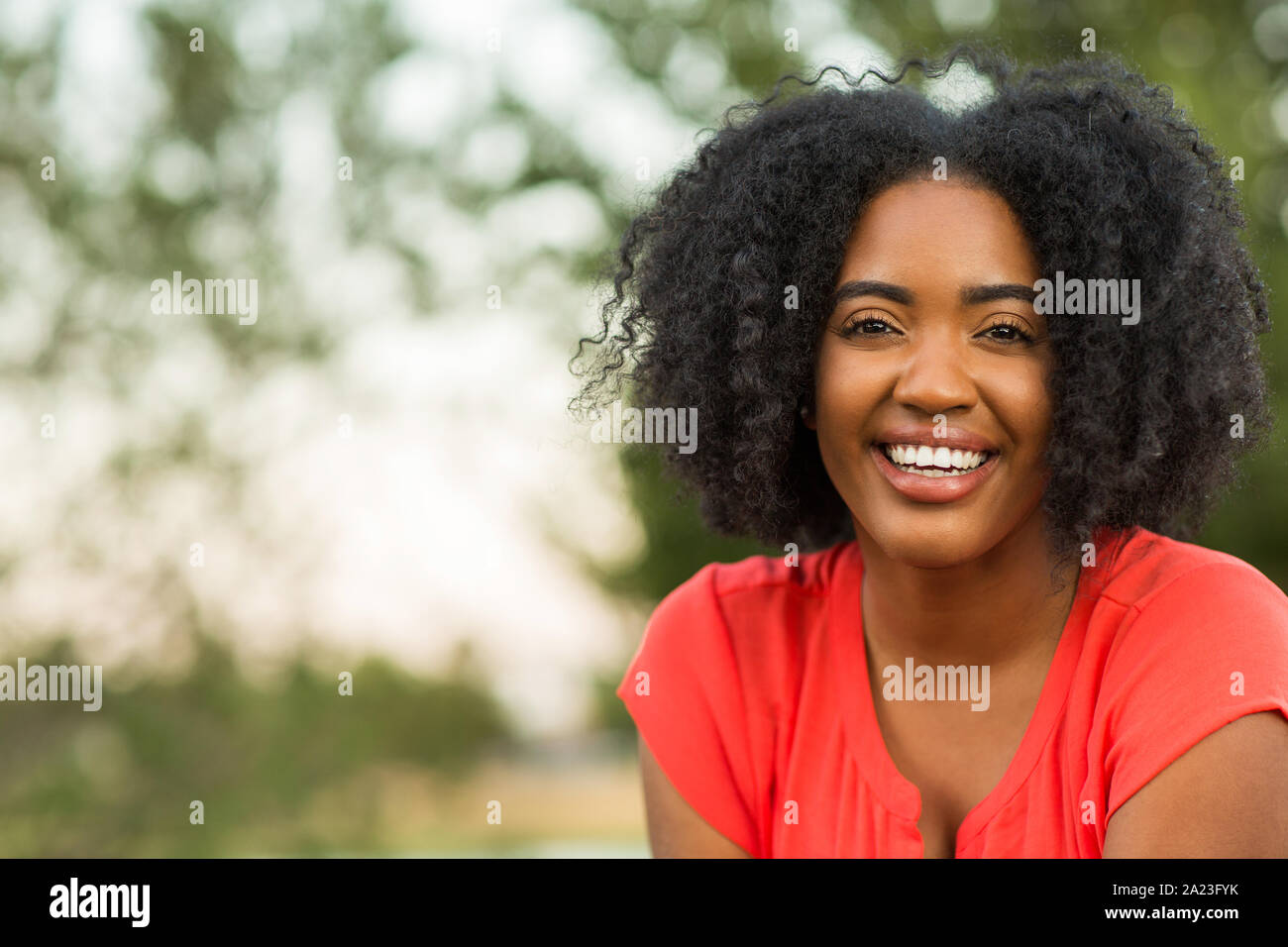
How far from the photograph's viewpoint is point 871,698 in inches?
96.0

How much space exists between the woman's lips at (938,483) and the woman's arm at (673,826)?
81cm

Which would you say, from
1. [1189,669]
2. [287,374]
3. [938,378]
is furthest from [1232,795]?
[287,374]

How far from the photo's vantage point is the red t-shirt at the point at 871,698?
2004mm

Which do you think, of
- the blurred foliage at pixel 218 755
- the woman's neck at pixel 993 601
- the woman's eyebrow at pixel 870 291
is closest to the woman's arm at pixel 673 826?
the woman's neck at pixel 993 601

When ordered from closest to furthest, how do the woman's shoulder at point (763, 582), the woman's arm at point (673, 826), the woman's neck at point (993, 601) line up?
the woman's neck at point (993, 601), the woman's arm at point (673, 826), the woman's shoulder at point (763, 582)

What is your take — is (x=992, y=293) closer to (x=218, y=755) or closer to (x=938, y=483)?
(x=938, y=483)

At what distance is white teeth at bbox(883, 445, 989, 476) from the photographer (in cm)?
216

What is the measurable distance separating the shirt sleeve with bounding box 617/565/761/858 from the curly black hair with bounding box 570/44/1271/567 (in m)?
0.30

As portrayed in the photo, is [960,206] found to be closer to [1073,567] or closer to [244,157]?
[1073,567]

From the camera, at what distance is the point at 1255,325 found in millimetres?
2416

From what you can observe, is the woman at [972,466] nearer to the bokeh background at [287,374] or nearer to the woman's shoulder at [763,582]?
the woman's shoulder at [763,582]

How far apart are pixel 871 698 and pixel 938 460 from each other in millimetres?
555

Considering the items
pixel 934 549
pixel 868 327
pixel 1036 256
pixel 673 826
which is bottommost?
pixel 673 826
